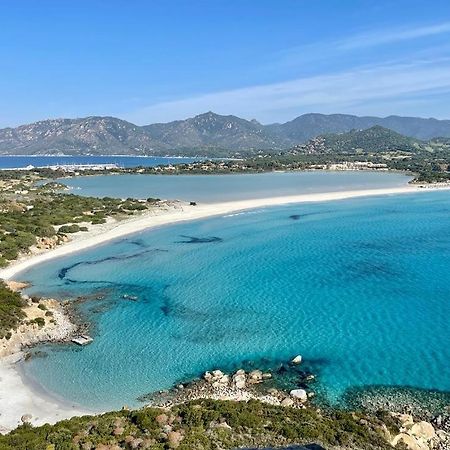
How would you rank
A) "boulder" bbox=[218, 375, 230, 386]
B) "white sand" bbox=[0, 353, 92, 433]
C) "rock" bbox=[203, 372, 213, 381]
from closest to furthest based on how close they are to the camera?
"white sand" bbox=[0, 353, 92, 433] < "boulder" bbox=[218, 375, 230, 386] < "rock" bbox=[203, 372, 213, 381]

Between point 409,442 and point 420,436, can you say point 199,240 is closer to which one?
point 420,436

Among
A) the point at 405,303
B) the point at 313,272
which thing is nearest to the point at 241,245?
the point at 313,272

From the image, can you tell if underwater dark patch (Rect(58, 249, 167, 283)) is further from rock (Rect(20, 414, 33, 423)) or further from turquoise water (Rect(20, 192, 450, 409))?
rock (Rect(20, 414, 33, 423))

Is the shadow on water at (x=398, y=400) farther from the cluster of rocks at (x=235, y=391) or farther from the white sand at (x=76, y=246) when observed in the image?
the white sand at (x=76, y=246)

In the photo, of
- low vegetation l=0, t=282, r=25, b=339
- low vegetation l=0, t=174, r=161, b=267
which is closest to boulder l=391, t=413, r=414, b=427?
low vegetation l=0, t=282, r=25, b=339

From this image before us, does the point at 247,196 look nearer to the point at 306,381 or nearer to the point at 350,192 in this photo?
the point at 350,192

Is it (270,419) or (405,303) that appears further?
(405,303)

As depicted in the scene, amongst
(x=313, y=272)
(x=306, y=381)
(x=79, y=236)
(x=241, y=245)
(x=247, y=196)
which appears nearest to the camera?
(x=306, y=381)
